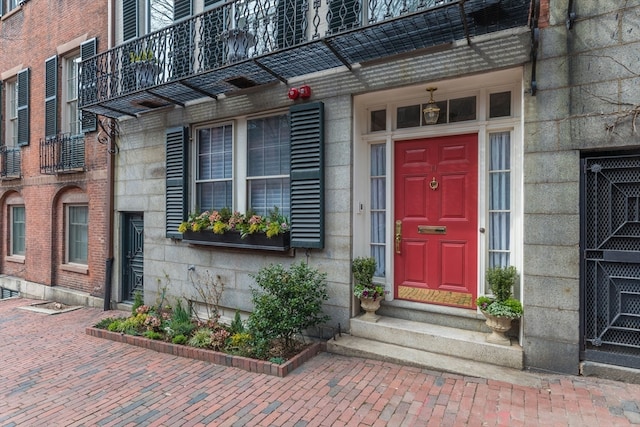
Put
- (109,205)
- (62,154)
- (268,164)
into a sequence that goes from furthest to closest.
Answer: (62,154) < (109,205) < (268,164)

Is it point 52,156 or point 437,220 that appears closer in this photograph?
point 437,220

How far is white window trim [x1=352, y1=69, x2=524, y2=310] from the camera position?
416 cm

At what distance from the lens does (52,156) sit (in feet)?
28.5

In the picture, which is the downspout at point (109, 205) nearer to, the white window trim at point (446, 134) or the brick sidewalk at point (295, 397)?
the brick sidewalk at point (295, 397)

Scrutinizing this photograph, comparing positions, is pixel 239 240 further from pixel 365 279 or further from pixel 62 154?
pixel 62 154

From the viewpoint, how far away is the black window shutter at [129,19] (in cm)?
701

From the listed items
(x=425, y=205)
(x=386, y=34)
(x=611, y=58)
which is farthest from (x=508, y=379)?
(x=386, y=34)

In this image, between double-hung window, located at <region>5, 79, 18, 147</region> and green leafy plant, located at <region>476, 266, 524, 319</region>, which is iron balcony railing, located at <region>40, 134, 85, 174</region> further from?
green leafy plant, located at <region>476, 266, 524, 319</region>

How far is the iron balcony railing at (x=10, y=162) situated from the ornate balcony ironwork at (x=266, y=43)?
4.94 metres

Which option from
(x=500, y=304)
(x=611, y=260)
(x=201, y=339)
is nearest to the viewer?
(x=611, y=260)

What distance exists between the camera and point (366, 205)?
5.02 m

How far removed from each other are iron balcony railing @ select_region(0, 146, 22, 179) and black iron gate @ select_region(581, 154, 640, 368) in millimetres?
12482

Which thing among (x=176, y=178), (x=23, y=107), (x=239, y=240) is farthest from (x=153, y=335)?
(x=23, y=107)

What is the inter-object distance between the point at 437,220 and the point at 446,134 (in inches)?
42.6
